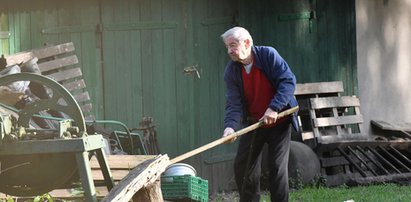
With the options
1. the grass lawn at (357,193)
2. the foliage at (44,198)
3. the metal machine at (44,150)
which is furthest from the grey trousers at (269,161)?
the grass lawn at (357,193)

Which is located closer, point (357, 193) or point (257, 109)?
point (257, 109)

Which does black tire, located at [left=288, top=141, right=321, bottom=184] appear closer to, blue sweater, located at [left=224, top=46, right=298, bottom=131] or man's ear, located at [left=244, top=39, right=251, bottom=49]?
blue sweater, located at [left=224, top=46, right=298, bottom=131]

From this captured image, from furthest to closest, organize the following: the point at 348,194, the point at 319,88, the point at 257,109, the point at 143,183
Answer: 1. the point at 319,88
2. the point at 348,194
3. the point at 257,109
4. the point at 143,183

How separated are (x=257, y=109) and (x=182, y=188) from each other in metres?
1.20

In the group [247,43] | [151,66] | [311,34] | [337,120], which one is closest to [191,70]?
[151,66]

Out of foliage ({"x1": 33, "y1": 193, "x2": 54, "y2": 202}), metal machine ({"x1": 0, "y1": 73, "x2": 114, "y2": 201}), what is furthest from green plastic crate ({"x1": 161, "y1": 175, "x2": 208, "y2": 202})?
metal machine ({"x1": 0, "y1": 73, "x2": 114, "y2": 201})

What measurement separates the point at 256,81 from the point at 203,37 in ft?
11.3

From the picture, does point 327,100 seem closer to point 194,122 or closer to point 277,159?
point 194,122

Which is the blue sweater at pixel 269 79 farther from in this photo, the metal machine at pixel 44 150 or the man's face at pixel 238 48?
the metal machine at pixel 44 150

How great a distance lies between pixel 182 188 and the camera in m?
8.37

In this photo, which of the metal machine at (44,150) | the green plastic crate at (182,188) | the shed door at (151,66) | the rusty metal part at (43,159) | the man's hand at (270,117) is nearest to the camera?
the metal machine at (44,150)

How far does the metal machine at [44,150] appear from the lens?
6227mm

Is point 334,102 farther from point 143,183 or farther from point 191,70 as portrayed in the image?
point 143,183

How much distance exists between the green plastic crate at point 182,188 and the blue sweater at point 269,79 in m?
0.97
